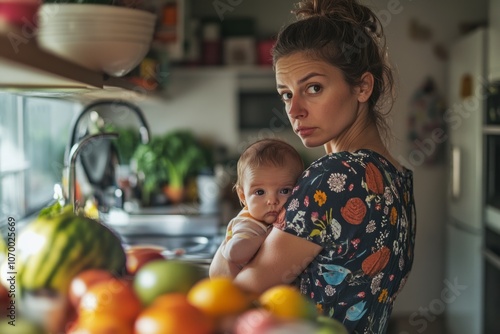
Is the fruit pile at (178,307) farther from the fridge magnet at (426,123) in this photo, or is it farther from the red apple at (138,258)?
the fridge magnet at (426,123)

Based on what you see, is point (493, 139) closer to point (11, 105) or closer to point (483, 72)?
point (483, 72)

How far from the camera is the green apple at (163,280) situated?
72 centimetres

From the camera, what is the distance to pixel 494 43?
12.3 feet

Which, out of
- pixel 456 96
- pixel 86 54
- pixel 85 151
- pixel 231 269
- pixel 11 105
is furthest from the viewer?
pixel 456 96

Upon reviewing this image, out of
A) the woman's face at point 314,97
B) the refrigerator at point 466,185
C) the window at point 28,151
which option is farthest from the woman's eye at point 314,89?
the refrigerator at point 466,185

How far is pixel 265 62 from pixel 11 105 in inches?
82.9

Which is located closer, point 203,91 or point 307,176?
point 307,176

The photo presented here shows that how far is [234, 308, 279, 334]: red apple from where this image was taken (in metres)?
0.66

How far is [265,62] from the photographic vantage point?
4789mm

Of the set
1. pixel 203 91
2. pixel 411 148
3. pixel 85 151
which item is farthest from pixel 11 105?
pixel 411 148

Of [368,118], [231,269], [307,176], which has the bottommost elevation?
[231,269]

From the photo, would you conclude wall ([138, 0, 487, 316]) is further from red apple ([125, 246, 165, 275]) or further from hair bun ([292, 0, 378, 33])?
red apple ([125, 246, 165, 275])

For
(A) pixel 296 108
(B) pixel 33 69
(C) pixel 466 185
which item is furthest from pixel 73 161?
(C) pixel 466 185

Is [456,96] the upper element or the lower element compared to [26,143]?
upper
